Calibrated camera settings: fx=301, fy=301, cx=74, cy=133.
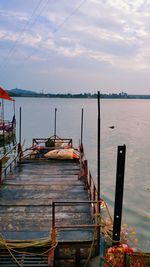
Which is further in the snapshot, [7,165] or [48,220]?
[7,165]

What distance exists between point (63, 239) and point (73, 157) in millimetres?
11735

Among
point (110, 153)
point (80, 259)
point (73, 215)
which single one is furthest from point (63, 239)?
point (110, 153)

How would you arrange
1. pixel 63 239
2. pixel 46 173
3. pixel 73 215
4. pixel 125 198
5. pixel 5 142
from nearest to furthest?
pixel 63 239 → pixel 73 215 → pixel 46 173 → pixel 125 198 → pixel 5 142

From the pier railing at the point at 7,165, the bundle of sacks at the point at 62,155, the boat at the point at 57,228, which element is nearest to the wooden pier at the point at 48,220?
the boat at the point at 57,228

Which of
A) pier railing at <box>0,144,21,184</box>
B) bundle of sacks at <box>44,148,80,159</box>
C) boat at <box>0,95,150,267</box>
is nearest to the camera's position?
boat at <box>0,95,150,267</box>

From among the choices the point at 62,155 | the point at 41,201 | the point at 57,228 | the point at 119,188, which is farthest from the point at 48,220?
the point at 62,155

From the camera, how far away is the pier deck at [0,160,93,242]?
372 inches

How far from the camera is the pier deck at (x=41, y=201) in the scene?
31.0 ft

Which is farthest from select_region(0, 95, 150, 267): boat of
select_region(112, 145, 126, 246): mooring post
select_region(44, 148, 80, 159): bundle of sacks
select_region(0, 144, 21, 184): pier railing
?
select_region(44, 148, 80, 159): bundle of sacks

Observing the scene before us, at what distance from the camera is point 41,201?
12.3 m

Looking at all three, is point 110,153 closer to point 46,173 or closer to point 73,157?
point 73,157

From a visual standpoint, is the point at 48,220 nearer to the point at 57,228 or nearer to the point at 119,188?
the point at 57,228

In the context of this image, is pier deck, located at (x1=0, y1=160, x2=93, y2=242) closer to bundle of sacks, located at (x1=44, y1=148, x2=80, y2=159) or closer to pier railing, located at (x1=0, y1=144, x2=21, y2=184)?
Answer: pier railing, located at (x1=0, y1=144, x2=21, y2=184)

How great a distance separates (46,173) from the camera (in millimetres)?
17203
